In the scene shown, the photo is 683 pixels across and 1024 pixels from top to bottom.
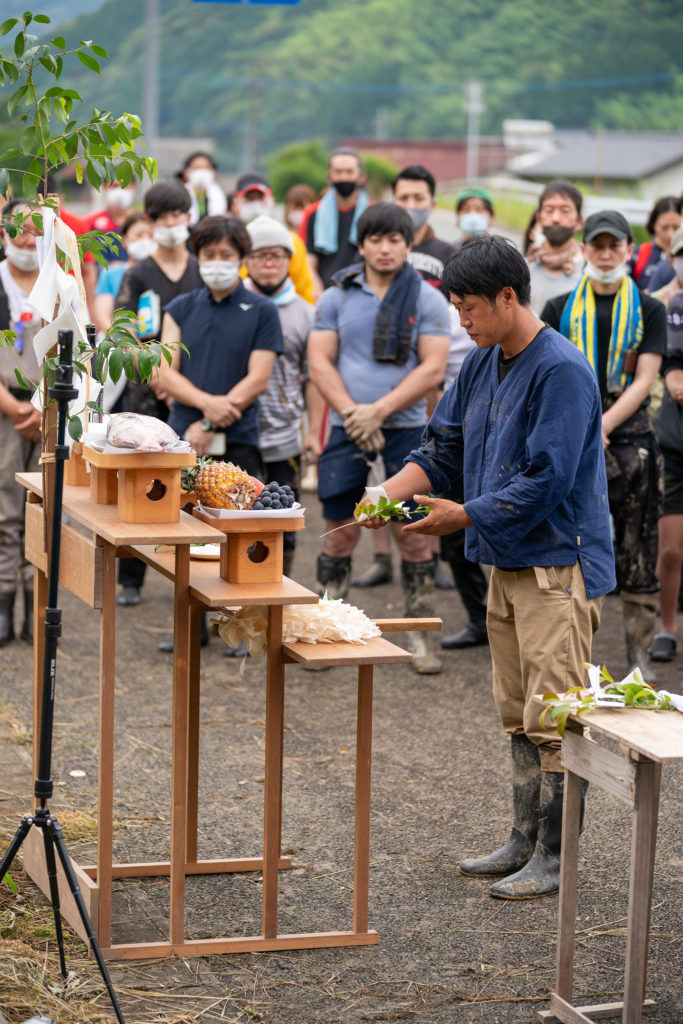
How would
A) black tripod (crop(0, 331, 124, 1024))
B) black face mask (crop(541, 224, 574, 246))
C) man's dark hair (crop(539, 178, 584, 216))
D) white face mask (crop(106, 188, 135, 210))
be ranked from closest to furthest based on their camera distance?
black tripod (crop(0, 331, 124, 1024)) < black face mask (crop(541, 224, 574, 246)) < man's dark hair (crop(539, 178, 584, 216)) < white face mask (crop(106, 188, 135, 210))

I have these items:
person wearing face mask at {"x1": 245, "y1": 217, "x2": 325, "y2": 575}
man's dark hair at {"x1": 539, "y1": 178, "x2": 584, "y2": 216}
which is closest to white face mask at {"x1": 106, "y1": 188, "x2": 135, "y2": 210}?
person wearing face mask at {"x1": 245, "y1": 217, "x2": 325, "y2": 575}

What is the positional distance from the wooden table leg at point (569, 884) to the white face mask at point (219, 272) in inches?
148

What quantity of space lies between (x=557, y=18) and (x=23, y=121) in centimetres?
8939

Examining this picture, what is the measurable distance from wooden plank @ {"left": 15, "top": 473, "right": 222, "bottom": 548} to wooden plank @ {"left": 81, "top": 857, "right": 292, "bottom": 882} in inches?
48.5

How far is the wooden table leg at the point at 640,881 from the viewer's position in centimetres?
331

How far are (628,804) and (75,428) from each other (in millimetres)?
1749

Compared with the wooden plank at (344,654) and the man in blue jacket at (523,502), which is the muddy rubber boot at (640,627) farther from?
the wooden plank at (344,654)

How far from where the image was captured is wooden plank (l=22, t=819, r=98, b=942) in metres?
4.00

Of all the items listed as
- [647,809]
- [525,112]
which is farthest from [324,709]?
[525,112]

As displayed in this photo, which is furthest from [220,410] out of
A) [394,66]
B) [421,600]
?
[394,66]

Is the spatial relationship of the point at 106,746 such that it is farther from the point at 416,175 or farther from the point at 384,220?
the point at 416,175

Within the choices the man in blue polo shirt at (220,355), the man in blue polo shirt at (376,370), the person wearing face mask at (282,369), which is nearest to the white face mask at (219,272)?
the man in blue polo shirt at (220,355)

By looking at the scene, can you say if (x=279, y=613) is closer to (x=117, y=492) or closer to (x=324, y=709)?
(x=117, y=492)

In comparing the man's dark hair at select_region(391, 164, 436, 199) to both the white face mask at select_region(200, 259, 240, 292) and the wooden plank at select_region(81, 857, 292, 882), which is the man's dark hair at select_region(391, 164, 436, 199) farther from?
the wooden plank at select_region(81, 857, 292, 882)
